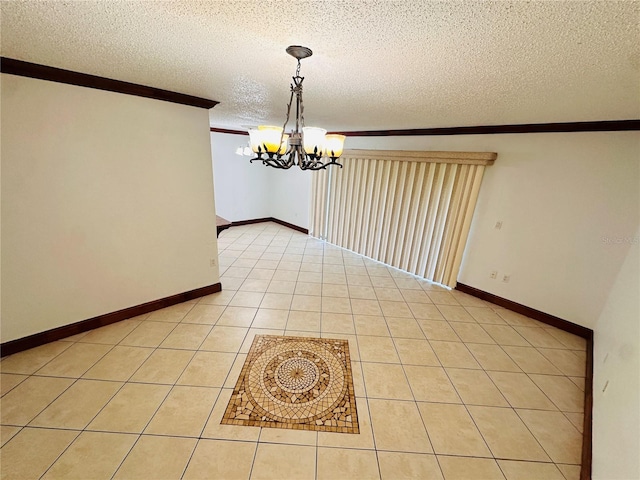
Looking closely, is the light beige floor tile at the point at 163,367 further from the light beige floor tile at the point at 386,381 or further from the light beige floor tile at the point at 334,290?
the light beige floor tile at the point at 334,290

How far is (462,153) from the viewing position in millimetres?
3551

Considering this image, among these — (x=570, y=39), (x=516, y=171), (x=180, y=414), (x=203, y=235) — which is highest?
(x=570, y=39)

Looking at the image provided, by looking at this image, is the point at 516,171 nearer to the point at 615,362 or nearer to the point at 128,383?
the point at 615,362

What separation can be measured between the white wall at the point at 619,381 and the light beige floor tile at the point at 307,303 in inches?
94.4

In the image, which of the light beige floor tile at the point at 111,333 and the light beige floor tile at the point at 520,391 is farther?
the light beige floor tile at the point at 111,333

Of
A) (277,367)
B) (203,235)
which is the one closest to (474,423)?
(277,367)

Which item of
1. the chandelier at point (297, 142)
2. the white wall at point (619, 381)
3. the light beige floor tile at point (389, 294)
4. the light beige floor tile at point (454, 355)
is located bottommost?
the light beige floor tile at point (389, 294)

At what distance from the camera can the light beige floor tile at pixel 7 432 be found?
1.60 meters

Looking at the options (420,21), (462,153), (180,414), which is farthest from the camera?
(462,153)

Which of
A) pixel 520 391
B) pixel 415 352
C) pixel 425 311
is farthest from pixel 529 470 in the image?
pixel 425 311

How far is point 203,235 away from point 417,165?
3246 mm

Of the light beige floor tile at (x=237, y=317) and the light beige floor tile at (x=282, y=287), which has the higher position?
the light beige floor tile at (x=282, y=287)

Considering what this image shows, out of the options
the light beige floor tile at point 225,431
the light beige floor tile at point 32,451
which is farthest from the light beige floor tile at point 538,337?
the light beige floor tile at point 32,451

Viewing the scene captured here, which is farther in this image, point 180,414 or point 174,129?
point 174,129
